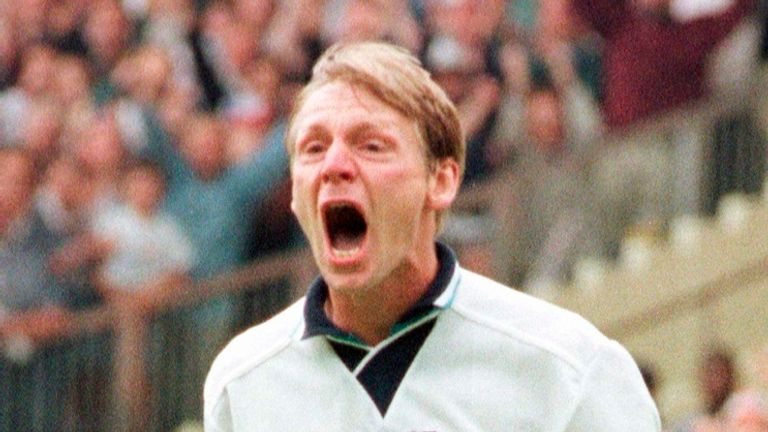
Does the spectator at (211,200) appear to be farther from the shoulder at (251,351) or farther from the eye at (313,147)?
the eye at (313,147)

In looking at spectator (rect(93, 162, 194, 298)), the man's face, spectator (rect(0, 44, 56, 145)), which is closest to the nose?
the man's face

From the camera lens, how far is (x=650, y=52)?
8781 millimetres

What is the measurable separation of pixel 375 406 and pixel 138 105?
633 cm

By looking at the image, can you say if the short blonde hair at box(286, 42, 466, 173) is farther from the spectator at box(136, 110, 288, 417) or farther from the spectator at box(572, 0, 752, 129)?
the spectator at box(136, 110, 288, 417)

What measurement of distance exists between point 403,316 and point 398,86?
0.38 metres

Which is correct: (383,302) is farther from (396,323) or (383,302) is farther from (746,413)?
(746,413)

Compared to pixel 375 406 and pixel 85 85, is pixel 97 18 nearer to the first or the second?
pixel 85 85

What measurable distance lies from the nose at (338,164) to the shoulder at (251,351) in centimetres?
32

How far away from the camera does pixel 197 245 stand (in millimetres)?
9836

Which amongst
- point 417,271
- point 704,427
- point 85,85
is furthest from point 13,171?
point 417,271

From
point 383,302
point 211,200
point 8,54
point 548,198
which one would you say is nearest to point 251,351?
point 383,302

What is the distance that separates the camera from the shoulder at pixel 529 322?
154 inches

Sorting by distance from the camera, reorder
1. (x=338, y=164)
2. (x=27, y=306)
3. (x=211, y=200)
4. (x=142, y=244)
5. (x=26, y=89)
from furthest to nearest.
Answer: (x=26, y=89) → (x=27, y=306) → (x=142, y=244) → (x=211, y=200) → (x=338, y=164)

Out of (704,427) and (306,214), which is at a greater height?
(306,214)
